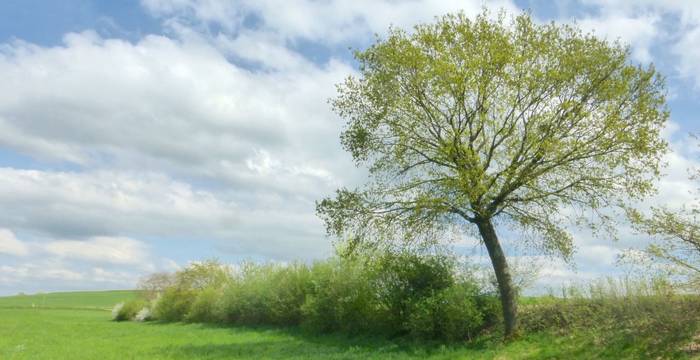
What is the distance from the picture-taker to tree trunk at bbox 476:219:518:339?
2181 cm

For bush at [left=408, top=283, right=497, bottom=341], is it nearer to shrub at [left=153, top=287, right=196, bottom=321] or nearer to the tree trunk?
the tree trunk

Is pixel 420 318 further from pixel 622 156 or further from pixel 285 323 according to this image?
pixel 285 323

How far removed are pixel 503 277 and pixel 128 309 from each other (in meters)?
56.0

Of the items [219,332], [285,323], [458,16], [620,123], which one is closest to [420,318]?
[620,123]

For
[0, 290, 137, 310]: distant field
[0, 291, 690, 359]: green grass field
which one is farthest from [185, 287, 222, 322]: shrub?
[0, 290, 137, 310]: distant field

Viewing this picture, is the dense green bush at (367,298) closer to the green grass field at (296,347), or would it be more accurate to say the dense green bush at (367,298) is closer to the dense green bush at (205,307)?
the green grass field at (296,347)

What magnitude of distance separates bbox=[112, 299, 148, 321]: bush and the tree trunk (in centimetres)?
5323

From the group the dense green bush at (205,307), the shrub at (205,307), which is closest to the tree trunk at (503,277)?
the dense green bush at (205,307)

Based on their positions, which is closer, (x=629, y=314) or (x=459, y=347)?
(x=629, y=314)

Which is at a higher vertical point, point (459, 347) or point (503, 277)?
point (503, 277)

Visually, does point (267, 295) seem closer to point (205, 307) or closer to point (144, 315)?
point (205, 307)

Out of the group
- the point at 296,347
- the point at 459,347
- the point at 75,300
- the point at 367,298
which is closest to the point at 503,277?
the point at 459,347

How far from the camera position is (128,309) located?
66.5m

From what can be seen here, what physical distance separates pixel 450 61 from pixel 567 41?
488 cm
